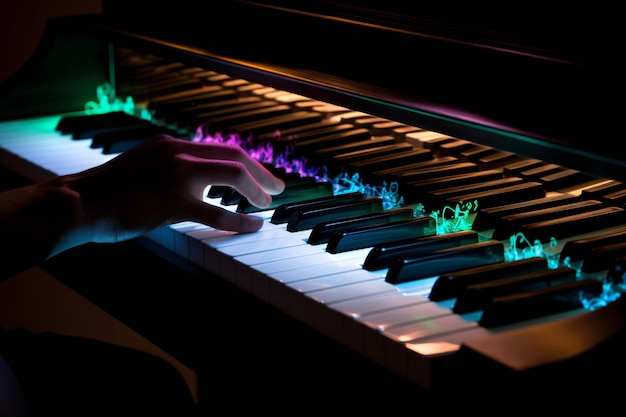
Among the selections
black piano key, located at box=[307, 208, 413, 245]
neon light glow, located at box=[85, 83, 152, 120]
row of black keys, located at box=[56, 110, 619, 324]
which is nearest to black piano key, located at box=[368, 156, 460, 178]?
row of black keys, located at box=[56, 110, 619, 324]

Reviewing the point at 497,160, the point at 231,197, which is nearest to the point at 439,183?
the point at 497,160

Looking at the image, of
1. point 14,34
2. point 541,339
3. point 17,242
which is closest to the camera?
point 541,339

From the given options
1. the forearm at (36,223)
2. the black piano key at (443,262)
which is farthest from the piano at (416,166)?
the forearm at (36,223)

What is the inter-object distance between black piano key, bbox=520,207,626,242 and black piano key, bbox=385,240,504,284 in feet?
0.32

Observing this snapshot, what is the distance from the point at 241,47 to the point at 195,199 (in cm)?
72

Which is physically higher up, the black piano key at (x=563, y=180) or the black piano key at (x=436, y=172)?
the black piano key at (x=563, y=180)

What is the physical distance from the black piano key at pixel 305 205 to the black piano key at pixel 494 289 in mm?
567

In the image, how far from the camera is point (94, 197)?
6.77 feet

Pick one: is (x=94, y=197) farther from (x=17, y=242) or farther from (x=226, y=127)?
(x=226, y=127)

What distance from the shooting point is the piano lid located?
1.67 meters

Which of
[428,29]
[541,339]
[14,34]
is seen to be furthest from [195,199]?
[14,34]

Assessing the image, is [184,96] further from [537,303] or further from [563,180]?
[537,303]

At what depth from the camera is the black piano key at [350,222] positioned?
6.45ft

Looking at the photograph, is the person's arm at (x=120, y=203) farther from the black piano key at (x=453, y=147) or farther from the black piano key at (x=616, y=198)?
the black piano key at (x=616, y=198)
